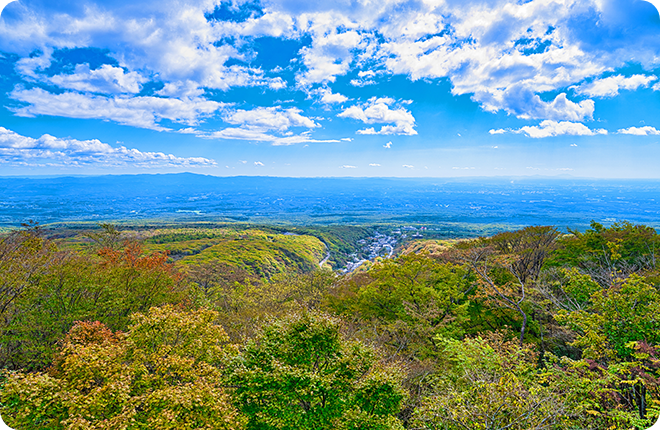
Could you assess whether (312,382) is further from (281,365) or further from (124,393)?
(124,393)

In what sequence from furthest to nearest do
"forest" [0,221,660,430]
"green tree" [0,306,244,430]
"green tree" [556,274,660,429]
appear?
"green tree" [556,274,660,429], "forest" [0,221,660,430], "green tree" [0,306,244,430]

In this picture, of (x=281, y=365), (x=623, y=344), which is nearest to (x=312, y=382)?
(x=281, y=365)

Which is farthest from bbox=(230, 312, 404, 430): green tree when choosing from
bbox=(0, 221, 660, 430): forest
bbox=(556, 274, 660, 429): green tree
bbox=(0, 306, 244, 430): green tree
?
bbox=(556, 274, 660, 429): green tree

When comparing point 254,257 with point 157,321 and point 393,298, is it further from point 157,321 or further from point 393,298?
point 157,321

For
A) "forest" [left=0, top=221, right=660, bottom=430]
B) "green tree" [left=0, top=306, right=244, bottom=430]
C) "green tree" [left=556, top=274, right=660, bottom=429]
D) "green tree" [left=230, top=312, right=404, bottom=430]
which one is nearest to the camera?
"green tree" [left=0, top=306, right=244, bottom=430]

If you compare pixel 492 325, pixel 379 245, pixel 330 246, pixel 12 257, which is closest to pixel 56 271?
pixel 12 257

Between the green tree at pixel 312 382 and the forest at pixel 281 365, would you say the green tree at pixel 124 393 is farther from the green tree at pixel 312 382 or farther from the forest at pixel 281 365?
the green tree at pixel 312 382

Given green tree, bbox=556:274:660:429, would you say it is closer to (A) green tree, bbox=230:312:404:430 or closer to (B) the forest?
(B) the forest

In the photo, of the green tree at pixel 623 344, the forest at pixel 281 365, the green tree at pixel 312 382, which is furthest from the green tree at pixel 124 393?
the green tree at pixel 623 344
